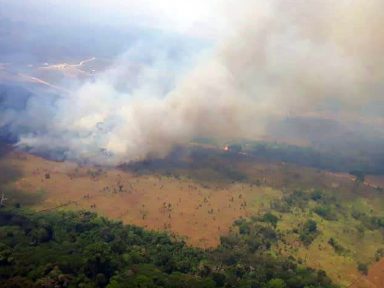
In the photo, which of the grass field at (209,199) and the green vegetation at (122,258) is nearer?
the green vegetation at (122,258)

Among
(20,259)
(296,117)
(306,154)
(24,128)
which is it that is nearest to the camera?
(20,259)

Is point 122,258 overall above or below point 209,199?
below

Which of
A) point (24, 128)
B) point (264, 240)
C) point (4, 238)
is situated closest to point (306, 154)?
point (264, 240)

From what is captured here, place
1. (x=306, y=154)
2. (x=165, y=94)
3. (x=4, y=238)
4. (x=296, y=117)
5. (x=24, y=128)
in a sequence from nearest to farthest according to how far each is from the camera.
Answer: (x=4, y=238), (x=24, y=128), (x=306, y=154), (x=165, y=94), (x=296, y=117)

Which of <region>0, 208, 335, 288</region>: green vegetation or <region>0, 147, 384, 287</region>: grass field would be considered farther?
<region>0, 147, 384, 287</region>: grass field

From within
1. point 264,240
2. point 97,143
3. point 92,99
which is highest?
point 92,99

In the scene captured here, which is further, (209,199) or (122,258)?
(209,199)

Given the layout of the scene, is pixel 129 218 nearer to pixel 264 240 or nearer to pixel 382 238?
pixel 264 240

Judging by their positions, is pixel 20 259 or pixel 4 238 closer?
pixel 20 259
